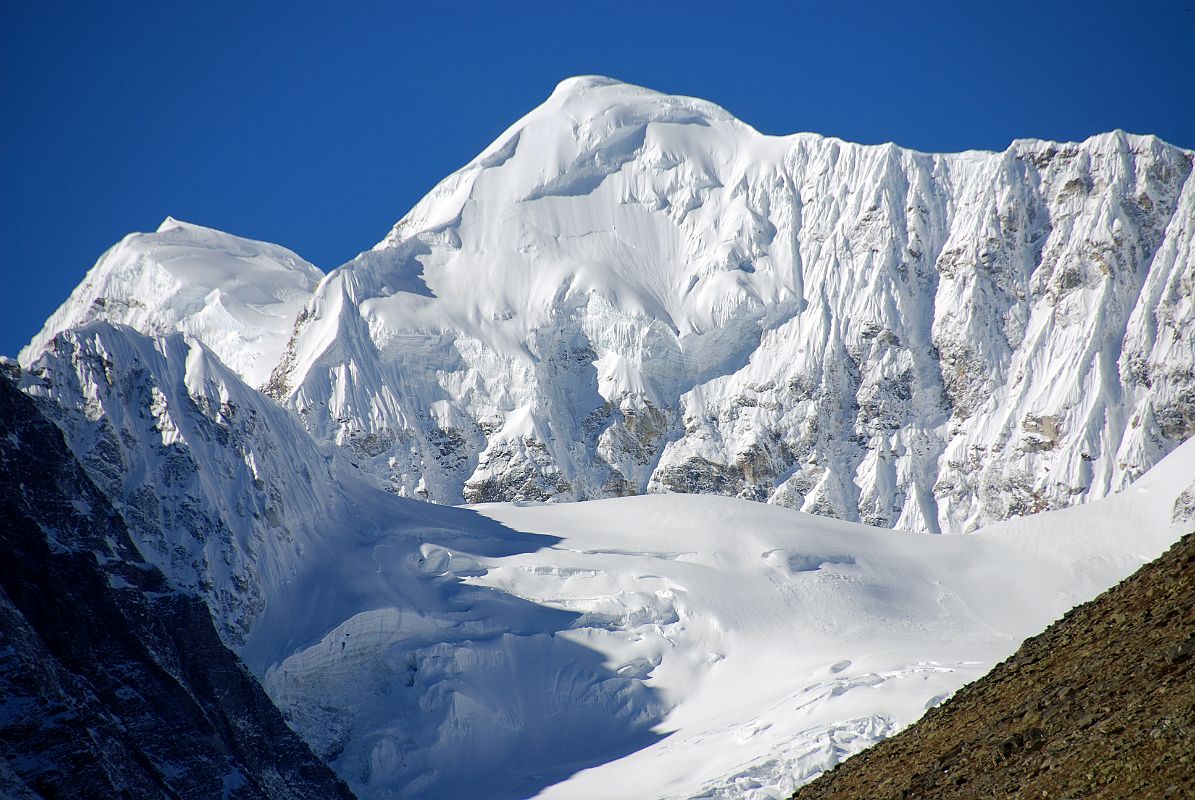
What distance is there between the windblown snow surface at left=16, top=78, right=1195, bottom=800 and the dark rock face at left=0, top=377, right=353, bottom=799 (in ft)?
19.1

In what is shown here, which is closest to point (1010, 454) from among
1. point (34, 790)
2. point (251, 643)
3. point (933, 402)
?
point (933, 402)

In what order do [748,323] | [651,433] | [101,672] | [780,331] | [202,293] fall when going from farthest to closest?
[202,293] → [748,323] → [780,331] → [651,433] → [101,672]

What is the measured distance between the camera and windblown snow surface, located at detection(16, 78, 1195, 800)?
90.3 meters

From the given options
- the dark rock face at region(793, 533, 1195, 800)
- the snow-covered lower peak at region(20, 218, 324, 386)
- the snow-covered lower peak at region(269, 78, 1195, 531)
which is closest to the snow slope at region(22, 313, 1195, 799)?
the snow-covered lower peak at region(269, 78, 1195, 531)

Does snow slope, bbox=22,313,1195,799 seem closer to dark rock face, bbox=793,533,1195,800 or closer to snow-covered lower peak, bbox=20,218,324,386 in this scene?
dark rock face, bbox=793,533,1195,800

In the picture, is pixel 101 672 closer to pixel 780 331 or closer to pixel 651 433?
pixel 651 433

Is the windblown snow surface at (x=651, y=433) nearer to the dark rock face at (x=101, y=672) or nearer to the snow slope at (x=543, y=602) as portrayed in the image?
the snow slope at (x=543, y=602)

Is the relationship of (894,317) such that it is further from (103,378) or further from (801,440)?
(103,378)

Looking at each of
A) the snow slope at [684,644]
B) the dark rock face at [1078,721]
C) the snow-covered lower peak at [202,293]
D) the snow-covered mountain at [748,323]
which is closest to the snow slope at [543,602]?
the snow slope at [684,644]

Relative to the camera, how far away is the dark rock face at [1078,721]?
20.1 meters

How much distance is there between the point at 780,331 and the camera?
15800cm

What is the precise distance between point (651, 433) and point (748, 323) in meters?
16.2

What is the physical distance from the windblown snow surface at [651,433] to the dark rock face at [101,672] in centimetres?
581

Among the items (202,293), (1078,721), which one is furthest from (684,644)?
(202,293)
